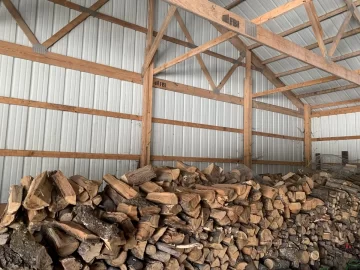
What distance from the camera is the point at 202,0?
3330mm

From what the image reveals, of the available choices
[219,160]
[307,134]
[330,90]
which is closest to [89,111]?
[219,160]

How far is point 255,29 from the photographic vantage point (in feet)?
12.9

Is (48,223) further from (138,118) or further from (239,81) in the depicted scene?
(239,81)

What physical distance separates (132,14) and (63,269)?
5.18 meters

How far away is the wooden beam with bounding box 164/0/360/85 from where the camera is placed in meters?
3.28

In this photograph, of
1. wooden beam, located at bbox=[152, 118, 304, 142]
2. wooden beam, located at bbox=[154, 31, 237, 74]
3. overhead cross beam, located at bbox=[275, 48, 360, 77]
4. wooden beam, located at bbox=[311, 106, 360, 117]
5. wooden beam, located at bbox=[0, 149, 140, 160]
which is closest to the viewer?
wooden beam, located at bbox=[154, 31, 237, 74]

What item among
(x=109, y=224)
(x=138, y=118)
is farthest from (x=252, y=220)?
(x=138, y=118)

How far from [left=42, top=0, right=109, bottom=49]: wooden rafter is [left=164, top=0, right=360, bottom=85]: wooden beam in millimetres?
3040

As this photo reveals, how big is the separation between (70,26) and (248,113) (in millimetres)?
4766

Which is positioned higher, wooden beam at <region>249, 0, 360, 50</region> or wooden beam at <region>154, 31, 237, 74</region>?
wooden beam at <region>249, 0, 360, 50</region>

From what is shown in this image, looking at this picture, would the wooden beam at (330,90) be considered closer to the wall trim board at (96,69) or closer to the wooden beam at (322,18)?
the wooden beam at (322,18)

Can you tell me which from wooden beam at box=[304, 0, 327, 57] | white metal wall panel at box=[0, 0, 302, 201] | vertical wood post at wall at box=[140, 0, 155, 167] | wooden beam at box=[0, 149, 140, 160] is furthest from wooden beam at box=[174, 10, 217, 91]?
wooden beam at box=[304, 0, 327, 57]

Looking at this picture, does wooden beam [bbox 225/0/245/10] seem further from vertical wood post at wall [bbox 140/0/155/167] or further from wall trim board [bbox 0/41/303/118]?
vertical wood post at wall [bbox 140/0/155/167]

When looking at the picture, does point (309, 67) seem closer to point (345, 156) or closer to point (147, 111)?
point (345, 156)
